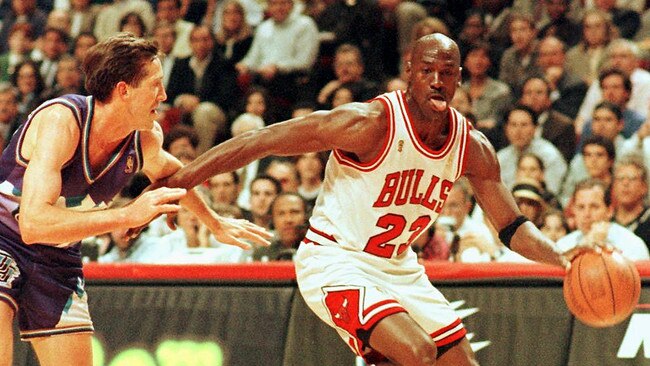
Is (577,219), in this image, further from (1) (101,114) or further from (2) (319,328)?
(1) (101,114)

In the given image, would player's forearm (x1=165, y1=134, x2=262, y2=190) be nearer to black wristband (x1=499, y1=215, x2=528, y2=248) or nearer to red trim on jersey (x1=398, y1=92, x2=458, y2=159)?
red trim on jersey (x1=398, y1=92, x2=458, y2=159)

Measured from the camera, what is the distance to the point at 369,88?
9500 millimetres

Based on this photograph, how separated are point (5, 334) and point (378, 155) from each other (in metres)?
1.80

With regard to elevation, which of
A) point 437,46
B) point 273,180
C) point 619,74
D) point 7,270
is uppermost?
point 437,46

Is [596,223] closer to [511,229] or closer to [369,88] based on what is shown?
[511,229]

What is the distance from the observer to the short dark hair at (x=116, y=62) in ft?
14.4

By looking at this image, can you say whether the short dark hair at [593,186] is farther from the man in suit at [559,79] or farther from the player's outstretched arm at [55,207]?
the player's outstretched arm at [55,207]

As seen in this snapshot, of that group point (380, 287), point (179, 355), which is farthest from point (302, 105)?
point (380, 287)

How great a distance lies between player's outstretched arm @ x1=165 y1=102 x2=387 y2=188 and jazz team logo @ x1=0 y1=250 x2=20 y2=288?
76cm

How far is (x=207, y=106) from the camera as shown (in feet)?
33.3

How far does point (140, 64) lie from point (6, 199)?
839 mm

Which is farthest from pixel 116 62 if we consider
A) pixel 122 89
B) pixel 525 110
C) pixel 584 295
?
pixel 525 110

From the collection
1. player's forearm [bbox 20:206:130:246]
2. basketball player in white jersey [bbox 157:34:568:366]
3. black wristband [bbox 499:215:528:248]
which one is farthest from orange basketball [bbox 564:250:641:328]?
player's forearm [bbox 20:206:130:246]

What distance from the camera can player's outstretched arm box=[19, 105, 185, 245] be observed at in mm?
3990
